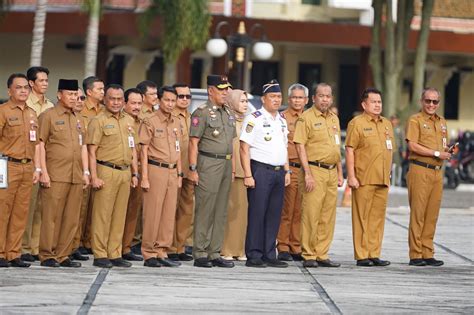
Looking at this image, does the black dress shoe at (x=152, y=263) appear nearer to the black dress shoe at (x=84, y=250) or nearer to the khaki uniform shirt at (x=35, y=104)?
the black dress shoe at (x=84, y=250)

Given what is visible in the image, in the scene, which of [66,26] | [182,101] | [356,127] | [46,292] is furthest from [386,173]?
[66,26]

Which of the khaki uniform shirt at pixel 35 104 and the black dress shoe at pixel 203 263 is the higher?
the khaki uniform shirt at pixel 35 104

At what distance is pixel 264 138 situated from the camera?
17047 mm

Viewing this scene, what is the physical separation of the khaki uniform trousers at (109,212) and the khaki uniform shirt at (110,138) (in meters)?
0.13

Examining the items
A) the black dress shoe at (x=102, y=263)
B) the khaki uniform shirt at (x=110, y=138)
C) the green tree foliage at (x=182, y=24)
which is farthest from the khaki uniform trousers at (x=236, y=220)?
the green tree foliage at (x=182, y=24)

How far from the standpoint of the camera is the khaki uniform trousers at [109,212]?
16422 mm

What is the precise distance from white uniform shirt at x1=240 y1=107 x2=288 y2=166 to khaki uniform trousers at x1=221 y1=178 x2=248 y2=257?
86 cm

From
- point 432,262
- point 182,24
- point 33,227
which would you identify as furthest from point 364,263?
point 182,24

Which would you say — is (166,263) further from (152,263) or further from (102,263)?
(102,263)

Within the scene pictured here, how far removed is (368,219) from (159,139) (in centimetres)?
267

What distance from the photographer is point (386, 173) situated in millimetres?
17656

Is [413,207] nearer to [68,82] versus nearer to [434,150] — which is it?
[434,150]

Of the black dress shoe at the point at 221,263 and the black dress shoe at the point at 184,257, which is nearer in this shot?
the black dress shoe at the point at 221,263

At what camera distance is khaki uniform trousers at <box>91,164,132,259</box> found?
16422 mm
